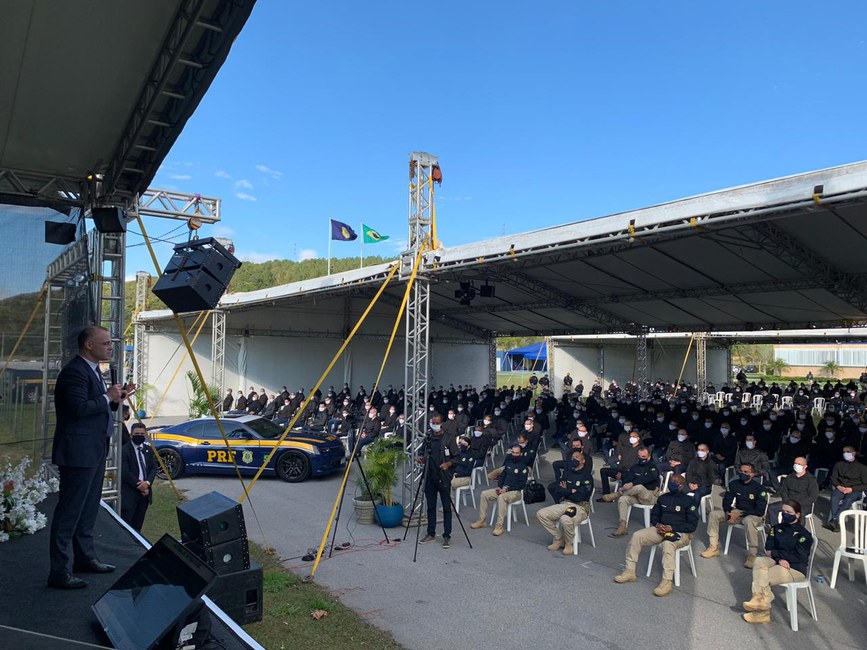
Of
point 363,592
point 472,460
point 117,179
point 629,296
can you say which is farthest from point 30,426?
point 629,296

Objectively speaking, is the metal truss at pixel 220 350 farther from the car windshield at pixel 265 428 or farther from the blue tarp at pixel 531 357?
the blue tarp at pixel 531 357

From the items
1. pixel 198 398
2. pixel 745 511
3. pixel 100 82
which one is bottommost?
pixel 745 511

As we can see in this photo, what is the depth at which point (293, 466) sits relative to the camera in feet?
37.8

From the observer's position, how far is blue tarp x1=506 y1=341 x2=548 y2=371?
1534 inches

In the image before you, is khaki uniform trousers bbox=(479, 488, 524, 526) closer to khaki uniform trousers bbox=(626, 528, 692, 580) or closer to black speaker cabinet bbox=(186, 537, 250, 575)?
khaki uniform trousers bbox=(626, 528, 692, 580)

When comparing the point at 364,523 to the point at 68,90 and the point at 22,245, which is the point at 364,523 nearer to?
the point at 22,245

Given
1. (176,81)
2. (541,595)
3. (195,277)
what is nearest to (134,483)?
(195,277)

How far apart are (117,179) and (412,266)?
4.82m

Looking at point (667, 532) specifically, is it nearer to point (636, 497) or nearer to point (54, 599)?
point (636, 497)

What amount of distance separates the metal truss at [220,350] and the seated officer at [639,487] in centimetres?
1595

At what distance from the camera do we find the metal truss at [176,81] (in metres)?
3.83

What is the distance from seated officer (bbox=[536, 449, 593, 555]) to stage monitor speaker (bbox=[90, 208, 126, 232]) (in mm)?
6197

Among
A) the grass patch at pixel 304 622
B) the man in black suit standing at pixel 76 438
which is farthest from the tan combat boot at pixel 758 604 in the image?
the man in black suit standing at pixel 76 438

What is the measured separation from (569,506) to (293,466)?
19.3 ft
